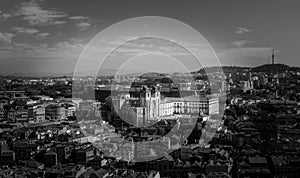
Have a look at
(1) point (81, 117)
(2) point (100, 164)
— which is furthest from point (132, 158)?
(1) point (81, 117)

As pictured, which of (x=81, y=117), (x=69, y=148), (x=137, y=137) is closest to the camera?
(x=69, y=148)

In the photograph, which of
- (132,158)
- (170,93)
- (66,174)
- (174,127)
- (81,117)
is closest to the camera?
(66,174)

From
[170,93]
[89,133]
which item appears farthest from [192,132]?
[170,93]

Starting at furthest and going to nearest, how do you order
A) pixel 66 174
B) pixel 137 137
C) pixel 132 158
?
pixel 137 137
pixel 132 158
pixel 66 174

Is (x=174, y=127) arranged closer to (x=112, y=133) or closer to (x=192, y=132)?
(x=192, y=132)

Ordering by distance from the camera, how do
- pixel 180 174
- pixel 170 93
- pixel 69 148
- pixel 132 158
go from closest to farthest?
pixel 180 174
pixel 132 158
pixel 69 148
pixel 170 93

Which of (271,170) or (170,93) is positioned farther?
(170,93)

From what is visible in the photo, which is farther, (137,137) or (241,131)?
(241,131)

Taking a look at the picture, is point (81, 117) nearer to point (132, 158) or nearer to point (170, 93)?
point (132, 158)

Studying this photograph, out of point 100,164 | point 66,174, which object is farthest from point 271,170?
point 66,174
